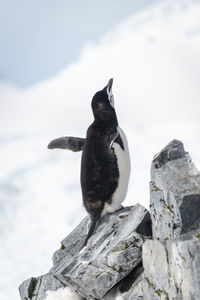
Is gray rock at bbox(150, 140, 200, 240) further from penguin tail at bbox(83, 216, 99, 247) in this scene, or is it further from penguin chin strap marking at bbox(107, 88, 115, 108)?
penguin chin strap marking at bbox(107, 88, 115, 108)

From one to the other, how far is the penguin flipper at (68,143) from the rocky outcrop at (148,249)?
56.8 inches

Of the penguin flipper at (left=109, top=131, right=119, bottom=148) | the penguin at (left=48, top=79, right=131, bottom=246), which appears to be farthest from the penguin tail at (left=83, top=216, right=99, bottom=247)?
the penguin flipper at (left=109, top=131, right=119, bottom=148)

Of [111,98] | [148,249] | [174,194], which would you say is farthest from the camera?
[111,98]

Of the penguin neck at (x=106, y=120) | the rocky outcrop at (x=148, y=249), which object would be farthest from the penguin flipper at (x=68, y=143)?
the rocky outcrop at (x=148, y=249)

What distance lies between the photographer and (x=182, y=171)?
7.37 metres

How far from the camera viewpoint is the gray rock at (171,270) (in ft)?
19.7

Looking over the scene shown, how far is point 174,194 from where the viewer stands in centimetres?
686

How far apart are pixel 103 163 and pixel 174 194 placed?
205 cm

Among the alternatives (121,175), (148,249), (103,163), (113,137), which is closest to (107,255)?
(148,249)

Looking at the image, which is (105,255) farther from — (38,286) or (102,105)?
(102,105)

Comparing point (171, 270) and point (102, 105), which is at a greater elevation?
point (102, 105)

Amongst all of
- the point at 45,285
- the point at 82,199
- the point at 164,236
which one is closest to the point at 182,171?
the point at 164,236

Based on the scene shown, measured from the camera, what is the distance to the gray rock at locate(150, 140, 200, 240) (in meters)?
6.79

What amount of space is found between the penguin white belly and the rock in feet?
0.48
